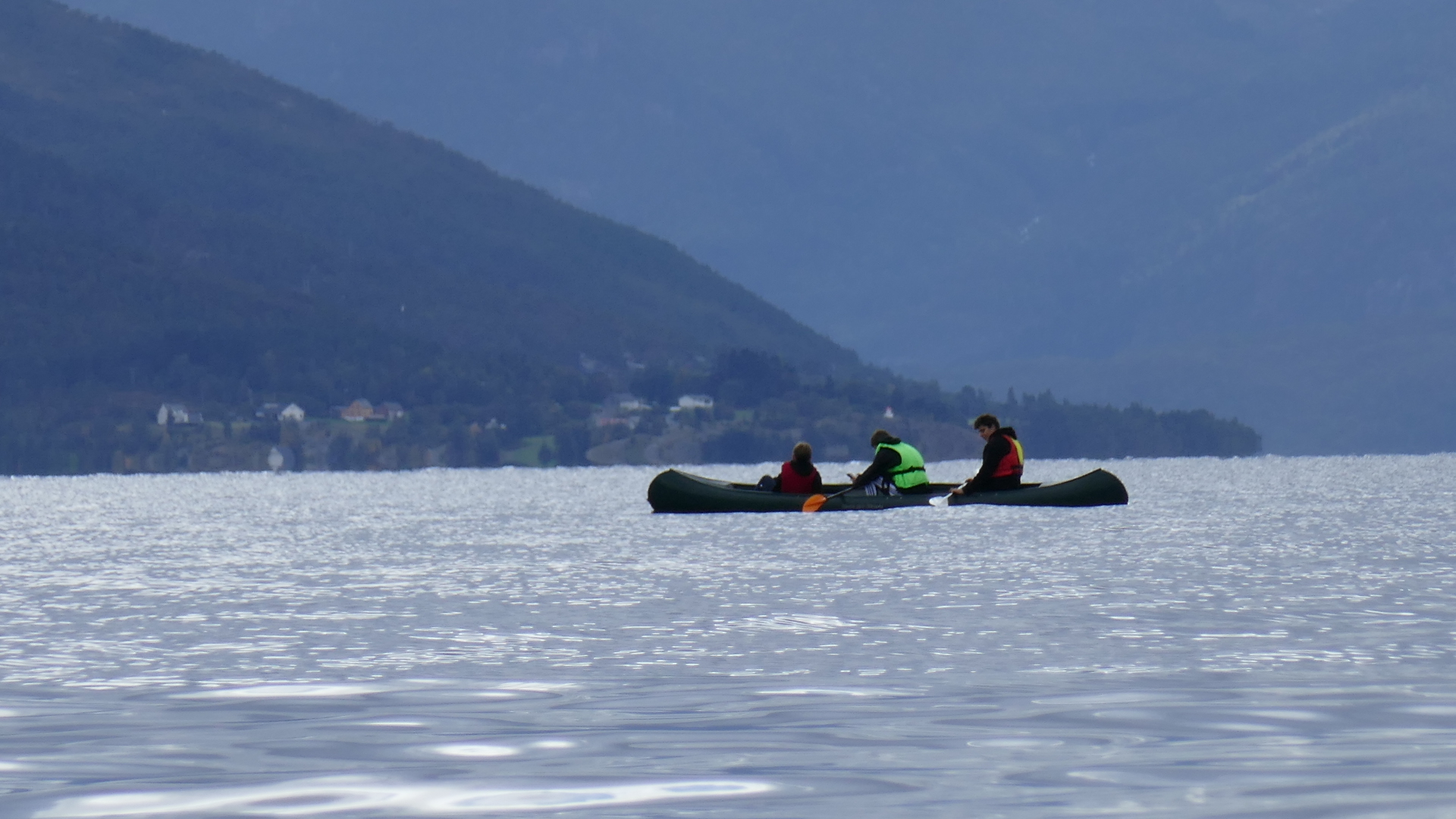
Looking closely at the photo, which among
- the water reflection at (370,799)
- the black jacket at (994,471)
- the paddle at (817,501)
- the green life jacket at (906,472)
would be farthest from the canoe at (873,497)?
the water reflection at (370,799)

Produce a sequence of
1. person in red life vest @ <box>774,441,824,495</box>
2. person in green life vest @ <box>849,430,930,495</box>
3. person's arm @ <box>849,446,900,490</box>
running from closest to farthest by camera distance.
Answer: person's arm @ <box>849,446,900,490</box>, person in green life vest @ <box>849,430,930,495</box>, person in red life vest @ <box>774,441,824,495</box>

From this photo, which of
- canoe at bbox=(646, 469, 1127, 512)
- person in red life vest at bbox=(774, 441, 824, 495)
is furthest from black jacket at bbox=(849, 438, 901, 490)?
person in red life vest at bbox=(774, 441, 824, 495)

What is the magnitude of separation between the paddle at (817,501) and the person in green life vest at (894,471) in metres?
0.57

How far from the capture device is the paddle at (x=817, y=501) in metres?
52.7

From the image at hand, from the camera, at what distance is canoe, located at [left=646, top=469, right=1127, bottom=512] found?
52.0 m

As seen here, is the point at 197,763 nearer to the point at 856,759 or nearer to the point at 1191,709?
the point at 856,759

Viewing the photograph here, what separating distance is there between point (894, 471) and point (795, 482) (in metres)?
2.47

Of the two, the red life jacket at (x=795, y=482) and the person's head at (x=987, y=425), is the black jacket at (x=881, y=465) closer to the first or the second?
the red life jacket at (x=795, y=482)

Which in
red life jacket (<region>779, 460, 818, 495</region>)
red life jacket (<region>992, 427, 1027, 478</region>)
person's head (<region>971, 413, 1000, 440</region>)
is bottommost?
red life jacket (<region>779, 460, 818, 495</region>)

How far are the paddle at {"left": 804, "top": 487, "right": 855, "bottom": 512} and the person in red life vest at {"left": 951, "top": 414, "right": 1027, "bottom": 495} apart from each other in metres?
2.88

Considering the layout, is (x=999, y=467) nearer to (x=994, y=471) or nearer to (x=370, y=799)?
(x=994, y=471)

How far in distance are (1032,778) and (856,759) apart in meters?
1.31

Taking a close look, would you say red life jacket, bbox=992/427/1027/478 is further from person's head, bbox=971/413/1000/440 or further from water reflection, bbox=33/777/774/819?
water reflection, bbox=33/777/774/819

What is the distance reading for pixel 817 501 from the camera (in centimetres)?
5294
